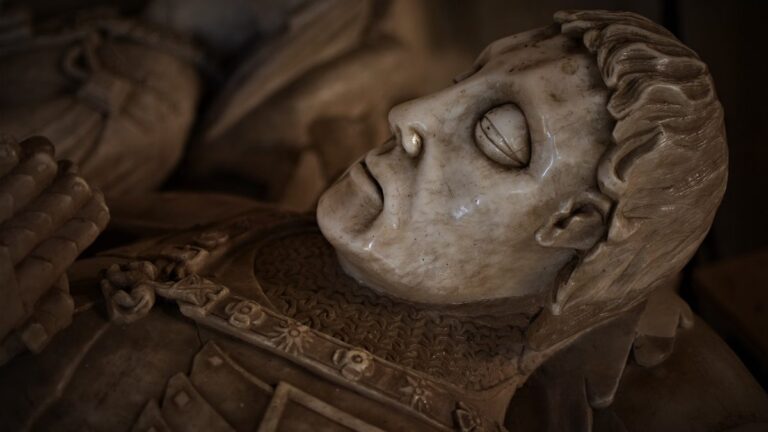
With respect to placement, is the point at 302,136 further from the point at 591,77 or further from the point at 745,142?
the point at 745,142

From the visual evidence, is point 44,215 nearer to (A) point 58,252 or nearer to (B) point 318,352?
(A) point 58,252

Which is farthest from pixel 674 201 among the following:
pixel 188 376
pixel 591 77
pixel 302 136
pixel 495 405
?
pixel 302 136

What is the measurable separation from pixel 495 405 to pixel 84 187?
0.58 m

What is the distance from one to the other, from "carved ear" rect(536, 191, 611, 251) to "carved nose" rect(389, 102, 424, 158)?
0.18 metres

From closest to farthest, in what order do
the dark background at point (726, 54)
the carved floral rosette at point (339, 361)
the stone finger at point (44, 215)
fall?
the stone finger at point (44, 215), the carved floral rosette at point (339, 361), the dark background at point (726, 54)

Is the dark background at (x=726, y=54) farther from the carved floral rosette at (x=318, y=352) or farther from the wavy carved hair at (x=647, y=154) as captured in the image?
the carved floral rosette at (x=318, y=352)

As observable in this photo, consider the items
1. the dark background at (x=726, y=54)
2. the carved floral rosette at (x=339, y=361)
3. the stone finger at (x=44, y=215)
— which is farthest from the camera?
the dark background at (x=726, y=54)

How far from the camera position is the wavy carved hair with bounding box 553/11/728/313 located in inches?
35.7

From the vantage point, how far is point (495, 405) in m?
1.08

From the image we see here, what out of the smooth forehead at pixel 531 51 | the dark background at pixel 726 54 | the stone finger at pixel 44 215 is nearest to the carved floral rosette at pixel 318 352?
the stone finger at pixel 44 215

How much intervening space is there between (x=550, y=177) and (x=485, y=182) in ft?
0.25

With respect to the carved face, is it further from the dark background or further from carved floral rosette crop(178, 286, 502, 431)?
the dark background

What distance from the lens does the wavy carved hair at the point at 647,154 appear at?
0.91 meters

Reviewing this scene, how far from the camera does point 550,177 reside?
0.96 m
